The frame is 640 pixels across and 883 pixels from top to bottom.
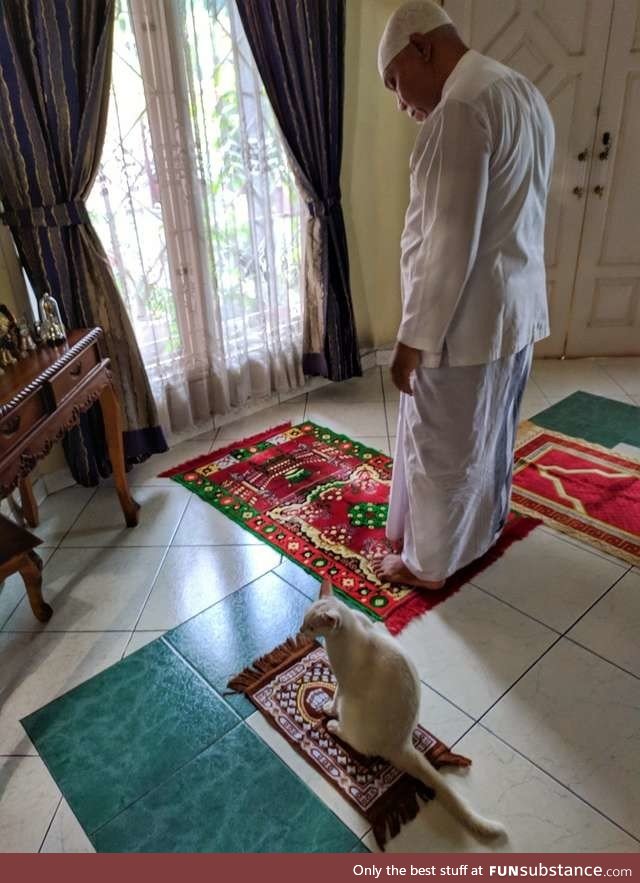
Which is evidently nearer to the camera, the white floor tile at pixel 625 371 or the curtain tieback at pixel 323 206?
the curtain tieback at pixel 323 206

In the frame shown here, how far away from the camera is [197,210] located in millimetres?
2430

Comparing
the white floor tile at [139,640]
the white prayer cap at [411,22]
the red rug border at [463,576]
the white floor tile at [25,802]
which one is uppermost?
the white prayer cap at [411,22]

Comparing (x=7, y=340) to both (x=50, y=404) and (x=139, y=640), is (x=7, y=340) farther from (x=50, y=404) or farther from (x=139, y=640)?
(x=139, y=640)

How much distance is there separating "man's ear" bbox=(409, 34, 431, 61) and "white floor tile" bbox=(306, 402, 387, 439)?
162 centimetres

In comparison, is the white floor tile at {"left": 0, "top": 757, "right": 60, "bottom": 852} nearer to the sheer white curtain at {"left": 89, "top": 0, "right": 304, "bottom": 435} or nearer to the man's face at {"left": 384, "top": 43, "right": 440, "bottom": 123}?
the sheer white curtain at {"left": 89, "top": 0, "right": 304, "bottom": 435}

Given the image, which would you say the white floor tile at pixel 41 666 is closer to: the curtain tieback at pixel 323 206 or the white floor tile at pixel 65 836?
the white floor tile at pixel 65 836

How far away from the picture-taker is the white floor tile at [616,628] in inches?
60.2

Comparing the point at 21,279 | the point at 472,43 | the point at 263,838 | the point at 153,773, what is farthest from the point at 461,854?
the point at 472,43

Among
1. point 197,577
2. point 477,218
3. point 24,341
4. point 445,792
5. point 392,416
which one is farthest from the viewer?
point 392,416

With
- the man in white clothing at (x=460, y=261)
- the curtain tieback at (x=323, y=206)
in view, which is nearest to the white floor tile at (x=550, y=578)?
the man in white clothing at (x=460, y=261)

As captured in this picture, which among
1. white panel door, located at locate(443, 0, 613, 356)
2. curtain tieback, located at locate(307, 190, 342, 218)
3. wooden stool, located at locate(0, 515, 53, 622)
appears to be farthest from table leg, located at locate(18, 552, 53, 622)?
white panel door, located at locate(443, 0, 613, 356)

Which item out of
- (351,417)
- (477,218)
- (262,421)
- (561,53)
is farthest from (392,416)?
(561,53)

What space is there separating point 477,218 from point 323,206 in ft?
5.54

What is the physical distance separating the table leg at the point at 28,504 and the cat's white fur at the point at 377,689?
1368 mm
